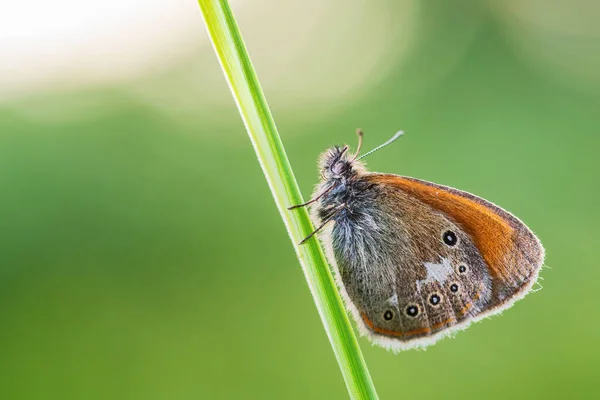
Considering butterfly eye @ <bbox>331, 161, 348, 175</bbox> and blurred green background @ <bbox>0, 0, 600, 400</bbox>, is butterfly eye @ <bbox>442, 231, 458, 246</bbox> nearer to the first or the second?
butterfly eye @ <bbox>331, 161, 348, 175</bbox>

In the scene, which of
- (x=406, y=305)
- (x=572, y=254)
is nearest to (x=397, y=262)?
(x=406, y=305)

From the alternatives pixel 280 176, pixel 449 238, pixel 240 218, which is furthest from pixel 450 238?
pixel 240 218

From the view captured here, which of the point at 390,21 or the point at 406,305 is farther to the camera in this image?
the point at 390,21

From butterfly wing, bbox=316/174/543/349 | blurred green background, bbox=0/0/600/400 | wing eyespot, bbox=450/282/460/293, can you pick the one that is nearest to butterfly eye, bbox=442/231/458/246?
butterfly wing, bbox=316/174/543/349

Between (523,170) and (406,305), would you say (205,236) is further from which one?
(406,305)

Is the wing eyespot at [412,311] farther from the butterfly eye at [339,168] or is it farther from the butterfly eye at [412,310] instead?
the butterfly eye at [339,168]

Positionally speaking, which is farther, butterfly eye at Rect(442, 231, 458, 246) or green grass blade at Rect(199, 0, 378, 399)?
butterfly eye at Rect(442, 231, 458, 246)

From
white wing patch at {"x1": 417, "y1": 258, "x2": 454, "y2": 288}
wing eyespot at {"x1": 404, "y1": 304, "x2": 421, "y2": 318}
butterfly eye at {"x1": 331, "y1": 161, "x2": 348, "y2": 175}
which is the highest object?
butterfly eye at {"x1": 331, "y1": 161, "x2": 348, "y2": 175}
